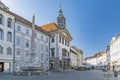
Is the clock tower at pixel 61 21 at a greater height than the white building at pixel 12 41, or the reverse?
the clock tower at pixel 61 21

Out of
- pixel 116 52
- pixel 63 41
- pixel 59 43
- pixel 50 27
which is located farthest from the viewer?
pixel 116 52

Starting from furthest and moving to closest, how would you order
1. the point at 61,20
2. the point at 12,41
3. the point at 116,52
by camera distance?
the point at 116,52 < the point at 61,20 < the point at 12,41

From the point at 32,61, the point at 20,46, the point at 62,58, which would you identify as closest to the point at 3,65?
the point at 20,46

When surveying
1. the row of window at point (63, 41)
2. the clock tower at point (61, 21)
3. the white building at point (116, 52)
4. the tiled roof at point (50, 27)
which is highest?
the clock tower at point (61, 21)

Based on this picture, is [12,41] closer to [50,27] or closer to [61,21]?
[50,27]

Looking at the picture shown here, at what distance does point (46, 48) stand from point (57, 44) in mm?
4290

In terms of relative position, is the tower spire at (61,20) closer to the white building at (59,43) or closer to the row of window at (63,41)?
the white building at (59,43)

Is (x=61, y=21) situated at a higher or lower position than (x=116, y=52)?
higher

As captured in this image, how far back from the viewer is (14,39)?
50375 millimetres

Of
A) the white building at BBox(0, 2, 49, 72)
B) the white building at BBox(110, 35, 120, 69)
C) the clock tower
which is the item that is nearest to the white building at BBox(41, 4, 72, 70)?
the clock tower

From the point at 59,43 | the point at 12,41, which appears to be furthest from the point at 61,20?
the point at 12,41

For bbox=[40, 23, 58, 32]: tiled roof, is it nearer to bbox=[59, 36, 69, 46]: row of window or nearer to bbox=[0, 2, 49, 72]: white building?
bbox=[59, 36, 69, 46]: row of window

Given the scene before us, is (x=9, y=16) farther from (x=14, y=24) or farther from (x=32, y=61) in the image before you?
(x=32, y=61)

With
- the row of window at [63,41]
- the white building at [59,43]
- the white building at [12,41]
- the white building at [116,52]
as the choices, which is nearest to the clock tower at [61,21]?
the white building at [59,43]
